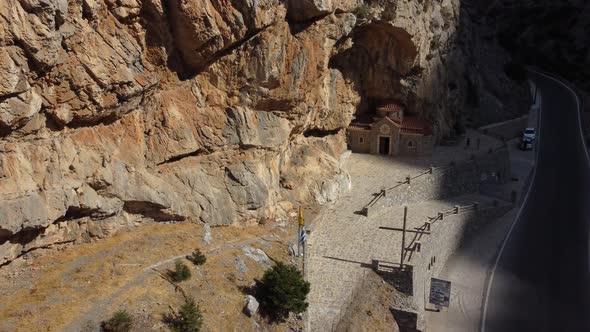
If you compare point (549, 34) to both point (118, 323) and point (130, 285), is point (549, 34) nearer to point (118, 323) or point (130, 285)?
point (130, 285)

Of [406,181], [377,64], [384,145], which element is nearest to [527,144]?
[384,145]

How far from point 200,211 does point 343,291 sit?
32.7ft

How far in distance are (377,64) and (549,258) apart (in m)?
22.8

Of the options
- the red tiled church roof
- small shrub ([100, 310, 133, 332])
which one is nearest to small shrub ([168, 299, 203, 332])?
small shrub ([100, 310, 133, 332])

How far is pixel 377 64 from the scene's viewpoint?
44.3 m

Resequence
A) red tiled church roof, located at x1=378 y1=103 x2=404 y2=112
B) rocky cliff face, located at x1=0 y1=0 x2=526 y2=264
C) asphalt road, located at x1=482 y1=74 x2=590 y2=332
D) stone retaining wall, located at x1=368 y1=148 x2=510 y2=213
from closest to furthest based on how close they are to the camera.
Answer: rocky cliff face, located at x1=0 y1=0 x2=526 y2=264 → asphalt road, located at x1=482 y1=74 x2=590 y2=332 → stone retaining wall, located at x1=368 y1=148 x2=510 y2=213 → red tiled church roof, located at x1=378 y1=103 x2=404 y2=112

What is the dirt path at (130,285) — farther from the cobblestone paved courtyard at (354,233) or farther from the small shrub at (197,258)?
the cobblestone paved courtyard at (354,233)

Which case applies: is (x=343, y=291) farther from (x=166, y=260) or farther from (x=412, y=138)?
(x=412, y=138)

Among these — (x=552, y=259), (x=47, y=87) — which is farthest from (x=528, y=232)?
(x=47, y=87)

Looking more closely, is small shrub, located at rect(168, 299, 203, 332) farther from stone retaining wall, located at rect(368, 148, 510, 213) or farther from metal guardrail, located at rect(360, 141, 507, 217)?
stone retaining wall, located at rect(368, 148, 510, 213)

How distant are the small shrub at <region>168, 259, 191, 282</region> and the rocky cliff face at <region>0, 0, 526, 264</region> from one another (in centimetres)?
423

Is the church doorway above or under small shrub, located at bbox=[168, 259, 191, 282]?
above

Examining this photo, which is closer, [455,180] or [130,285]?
[130,285]

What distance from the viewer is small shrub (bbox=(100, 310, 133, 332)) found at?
19156 mm
